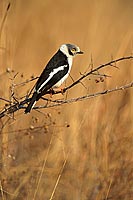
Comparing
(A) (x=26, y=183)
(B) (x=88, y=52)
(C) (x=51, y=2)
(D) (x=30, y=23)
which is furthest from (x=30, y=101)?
(C) (x=51, y=2)

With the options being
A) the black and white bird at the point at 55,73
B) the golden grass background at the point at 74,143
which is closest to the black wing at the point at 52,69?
the black and white bird at the point at 55,73

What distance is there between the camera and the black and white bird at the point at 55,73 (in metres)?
3.24

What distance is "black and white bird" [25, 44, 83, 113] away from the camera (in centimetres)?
324

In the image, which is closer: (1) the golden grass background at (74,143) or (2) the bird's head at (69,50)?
(1) the golden grass background at (74,143)

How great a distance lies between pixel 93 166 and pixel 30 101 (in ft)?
2.79

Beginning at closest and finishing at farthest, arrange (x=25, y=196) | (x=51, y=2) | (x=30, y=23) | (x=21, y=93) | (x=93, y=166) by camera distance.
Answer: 1. (x=25, y=196)
2. (x=93, y=166)
3. (x=21, y=93)
4. (x=30, y=23)
5. (x=51, y=2)

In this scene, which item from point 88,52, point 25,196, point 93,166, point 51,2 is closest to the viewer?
point 25,196

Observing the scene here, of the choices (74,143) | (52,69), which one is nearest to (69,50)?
(52,69)

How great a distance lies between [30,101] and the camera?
3.02m

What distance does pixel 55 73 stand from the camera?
340 centimetres

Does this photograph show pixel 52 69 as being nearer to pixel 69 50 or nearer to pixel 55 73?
pixel 55 73

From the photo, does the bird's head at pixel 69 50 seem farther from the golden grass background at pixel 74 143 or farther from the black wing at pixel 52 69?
the golden grass background at pixel 74 143

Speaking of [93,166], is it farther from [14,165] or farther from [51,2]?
A: [51,2]

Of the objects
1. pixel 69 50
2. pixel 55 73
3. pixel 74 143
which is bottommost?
pixel 74 143
